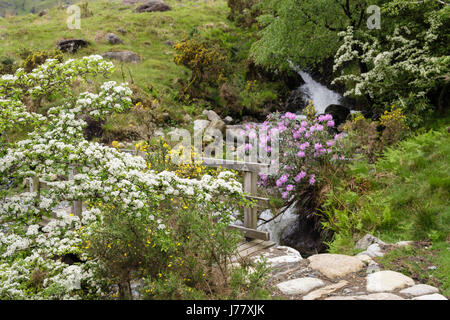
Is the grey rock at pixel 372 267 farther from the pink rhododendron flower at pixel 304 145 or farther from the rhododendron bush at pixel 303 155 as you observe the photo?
the pink rhododendron flower at pixel 304 145

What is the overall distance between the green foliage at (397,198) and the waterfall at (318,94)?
6.52 meters

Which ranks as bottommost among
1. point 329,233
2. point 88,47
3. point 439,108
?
point 329,233

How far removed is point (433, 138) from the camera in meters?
6.39

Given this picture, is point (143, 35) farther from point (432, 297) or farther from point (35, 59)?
point (432, 297)

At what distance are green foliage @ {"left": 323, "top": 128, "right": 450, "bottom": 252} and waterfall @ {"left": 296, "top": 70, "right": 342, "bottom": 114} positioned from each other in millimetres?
6515

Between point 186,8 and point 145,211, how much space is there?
2550 centimetres

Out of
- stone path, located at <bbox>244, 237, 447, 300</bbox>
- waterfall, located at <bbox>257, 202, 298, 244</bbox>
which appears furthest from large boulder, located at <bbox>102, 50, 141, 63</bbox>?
stone path, located at <bbox>244, 237, 447, 300</bbox>

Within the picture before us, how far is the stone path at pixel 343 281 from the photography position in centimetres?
313

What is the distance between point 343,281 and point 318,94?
11.1 meters

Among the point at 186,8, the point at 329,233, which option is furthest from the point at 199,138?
the point at 186,8

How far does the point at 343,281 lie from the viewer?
350 centimetres

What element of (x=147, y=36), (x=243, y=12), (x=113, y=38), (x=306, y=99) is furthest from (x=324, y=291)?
(x=243, y=12)

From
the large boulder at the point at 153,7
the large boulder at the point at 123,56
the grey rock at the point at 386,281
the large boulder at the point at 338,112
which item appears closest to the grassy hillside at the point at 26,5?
the large boulder at the point at 153,7
